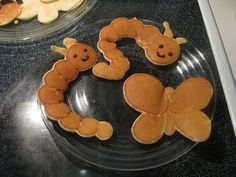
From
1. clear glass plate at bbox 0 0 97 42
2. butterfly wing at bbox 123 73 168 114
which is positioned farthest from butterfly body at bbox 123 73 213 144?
clear glass plate at bbox 0 0 97 42

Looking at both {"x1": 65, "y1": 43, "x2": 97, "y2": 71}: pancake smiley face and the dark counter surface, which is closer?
the dark counter surface

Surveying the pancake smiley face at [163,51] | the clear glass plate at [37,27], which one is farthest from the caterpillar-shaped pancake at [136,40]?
A: the clear glass plate at [37,27]

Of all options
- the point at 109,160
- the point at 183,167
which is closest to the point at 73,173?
the point at 109,160

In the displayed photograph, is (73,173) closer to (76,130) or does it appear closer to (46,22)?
(76,130)

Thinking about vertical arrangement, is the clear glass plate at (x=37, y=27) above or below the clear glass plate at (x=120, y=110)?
above

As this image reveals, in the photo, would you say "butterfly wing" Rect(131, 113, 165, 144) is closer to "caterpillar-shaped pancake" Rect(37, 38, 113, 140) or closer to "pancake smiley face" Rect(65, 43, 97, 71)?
"caterpillar-shaped pancake" Rect(37, 38, 113, 140)

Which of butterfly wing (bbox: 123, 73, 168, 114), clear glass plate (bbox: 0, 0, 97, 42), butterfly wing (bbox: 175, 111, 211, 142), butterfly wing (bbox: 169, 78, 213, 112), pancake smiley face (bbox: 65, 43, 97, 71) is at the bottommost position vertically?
butterfly wing (bbox: 175, 111, 211, 142)

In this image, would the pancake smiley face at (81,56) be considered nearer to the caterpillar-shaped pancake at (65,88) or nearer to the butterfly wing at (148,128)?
the caterpillar-shaped pancake at (65,88)
